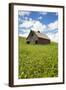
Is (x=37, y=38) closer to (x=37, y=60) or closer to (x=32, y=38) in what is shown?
(x=32, y=38)

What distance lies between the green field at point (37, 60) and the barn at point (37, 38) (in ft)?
0.11

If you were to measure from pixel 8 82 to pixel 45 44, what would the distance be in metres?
0.43

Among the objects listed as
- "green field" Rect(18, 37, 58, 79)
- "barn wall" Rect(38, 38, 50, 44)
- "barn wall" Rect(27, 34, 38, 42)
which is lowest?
"green field" Rect(18, 37, 58, 79)

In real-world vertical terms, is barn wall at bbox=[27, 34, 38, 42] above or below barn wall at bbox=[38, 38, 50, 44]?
above

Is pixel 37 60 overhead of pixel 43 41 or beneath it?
beneath

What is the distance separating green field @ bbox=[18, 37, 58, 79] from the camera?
6.78 feet

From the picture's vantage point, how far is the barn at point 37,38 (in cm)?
209

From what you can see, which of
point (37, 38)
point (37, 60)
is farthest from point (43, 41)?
point (37, 60)

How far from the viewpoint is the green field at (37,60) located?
6.78 ft

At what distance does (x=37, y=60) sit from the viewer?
211cm

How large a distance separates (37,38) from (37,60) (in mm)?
177

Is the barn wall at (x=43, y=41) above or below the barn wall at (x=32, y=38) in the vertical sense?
below

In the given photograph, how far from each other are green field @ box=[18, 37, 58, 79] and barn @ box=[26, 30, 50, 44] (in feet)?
0.11

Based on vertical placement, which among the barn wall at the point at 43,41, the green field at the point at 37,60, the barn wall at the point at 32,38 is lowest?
the green field at the point at 37,60
